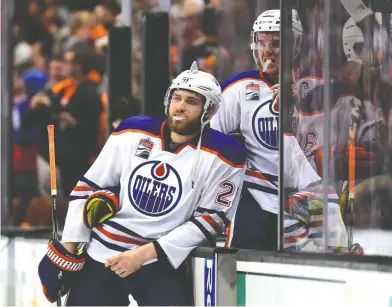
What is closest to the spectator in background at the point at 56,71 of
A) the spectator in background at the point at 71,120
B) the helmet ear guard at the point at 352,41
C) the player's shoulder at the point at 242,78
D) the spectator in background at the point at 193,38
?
the spectator in background at the point at 71,120

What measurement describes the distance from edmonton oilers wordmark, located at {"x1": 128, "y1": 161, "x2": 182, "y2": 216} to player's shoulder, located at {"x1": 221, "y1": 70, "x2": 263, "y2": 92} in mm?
455

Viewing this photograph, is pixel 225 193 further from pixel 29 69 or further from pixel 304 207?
pixel 29 69

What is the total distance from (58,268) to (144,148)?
0.47 meters

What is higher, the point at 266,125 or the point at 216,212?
the point at 266,125

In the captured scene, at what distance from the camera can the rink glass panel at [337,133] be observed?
3.29 meters

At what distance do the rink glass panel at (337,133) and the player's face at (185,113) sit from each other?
33cm

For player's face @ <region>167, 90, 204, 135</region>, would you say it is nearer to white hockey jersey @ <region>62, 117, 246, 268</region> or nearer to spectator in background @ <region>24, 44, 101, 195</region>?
white hockey jersey @ <region>62, 117, 246, 268</region>

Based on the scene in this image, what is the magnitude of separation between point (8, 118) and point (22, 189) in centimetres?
37

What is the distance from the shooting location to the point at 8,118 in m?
4.86

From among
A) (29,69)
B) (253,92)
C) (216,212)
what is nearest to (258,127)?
(253,92)

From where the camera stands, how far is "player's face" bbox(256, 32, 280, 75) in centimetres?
383

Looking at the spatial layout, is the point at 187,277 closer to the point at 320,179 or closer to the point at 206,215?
the point at 206,215

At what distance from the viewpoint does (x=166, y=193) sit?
3.61 m

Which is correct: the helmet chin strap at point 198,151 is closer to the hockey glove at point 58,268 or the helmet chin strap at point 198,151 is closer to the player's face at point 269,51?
the player's face at point 269,51
